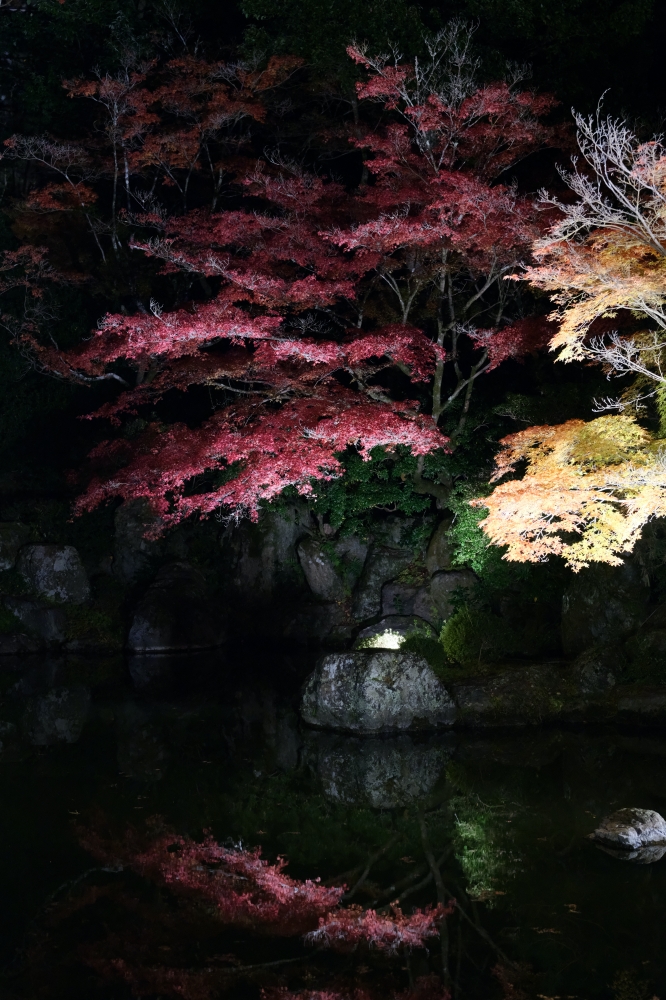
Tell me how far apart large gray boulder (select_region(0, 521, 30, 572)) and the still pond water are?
4.85 meters

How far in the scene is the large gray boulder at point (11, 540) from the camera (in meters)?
16.8

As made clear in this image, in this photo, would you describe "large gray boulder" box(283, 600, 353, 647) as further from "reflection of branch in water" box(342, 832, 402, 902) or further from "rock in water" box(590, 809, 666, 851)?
"rock in water" box(590, 809, 666, 851)

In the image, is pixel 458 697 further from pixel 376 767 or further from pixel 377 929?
pixel 377 929

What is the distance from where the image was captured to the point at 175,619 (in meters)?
16.4

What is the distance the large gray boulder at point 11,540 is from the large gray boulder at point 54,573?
5.7 inches

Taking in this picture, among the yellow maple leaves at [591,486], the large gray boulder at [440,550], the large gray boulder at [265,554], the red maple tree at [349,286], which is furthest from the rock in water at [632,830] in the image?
the large gray boulder at [265,554]

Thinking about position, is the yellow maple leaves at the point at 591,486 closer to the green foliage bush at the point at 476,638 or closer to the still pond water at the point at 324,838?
the still pond water at the point at 324,838

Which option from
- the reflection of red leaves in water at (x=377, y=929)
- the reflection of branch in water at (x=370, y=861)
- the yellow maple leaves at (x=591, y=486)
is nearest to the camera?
the reflection of red leaves in water at (x=377, y=929)

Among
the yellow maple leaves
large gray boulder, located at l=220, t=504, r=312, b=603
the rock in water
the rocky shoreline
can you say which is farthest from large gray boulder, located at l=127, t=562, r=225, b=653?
the rock in water

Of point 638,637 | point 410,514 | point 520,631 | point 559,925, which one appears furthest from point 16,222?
point 559,925

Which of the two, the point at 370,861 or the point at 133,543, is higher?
the point at 133,543

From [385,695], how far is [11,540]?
983cm

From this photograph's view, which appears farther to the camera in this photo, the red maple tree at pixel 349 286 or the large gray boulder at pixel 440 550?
the large gray boulder at pixel 440 550

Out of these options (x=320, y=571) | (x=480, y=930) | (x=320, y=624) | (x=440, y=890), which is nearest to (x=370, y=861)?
(x=440, y=890)
